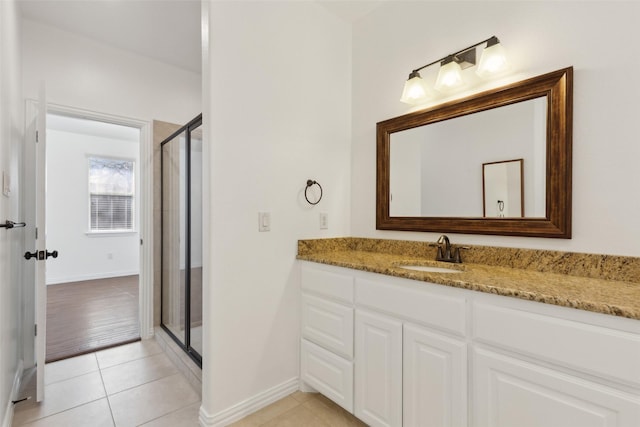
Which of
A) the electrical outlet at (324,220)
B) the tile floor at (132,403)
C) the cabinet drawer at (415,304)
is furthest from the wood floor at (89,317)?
the cabinet drawer at (415,304)

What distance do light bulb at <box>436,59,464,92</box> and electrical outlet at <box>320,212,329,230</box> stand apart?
42.3 inches

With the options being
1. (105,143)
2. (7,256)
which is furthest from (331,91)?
(105,143)

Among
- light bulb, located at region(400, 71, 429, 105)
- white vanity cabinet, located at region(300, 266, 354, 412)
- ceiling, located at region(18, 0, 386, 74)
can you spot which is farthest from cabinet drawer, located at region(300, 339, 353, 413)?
ceiling, located at region(18, 0, 386, 74)

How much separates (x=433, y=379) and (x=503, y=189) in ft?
3.32

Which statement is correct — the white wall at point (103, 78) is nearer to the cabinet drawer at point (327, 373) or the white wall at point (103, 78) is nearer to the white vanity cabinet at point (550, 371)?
the cabinet drawer at point (327, 373)

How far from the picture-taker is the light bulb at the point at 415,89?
183 cm

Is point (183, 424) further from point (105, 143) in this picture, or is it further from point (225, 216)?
point (105, 143)

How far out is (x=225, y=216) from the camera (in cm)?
166

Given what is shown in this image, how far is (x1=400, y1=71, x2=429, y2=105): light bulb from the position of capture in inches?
72.0

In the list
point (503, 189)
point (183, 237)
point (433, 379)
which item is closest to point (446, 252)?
point (503, 189)

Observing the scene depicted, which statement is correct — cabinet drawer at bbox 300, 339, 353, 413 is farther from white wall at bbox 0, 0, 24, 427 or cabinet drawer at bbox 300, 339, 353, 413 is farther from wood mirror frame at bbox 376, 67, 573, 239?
white wall at bbox 0, 0, 24, 427

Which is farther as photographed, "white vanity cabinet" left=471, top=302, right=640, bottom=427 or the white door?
the white door

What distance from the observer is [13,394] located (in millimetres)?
1769

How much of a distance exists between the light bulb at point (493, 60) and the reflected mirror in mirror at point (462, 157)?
0.19 metres
